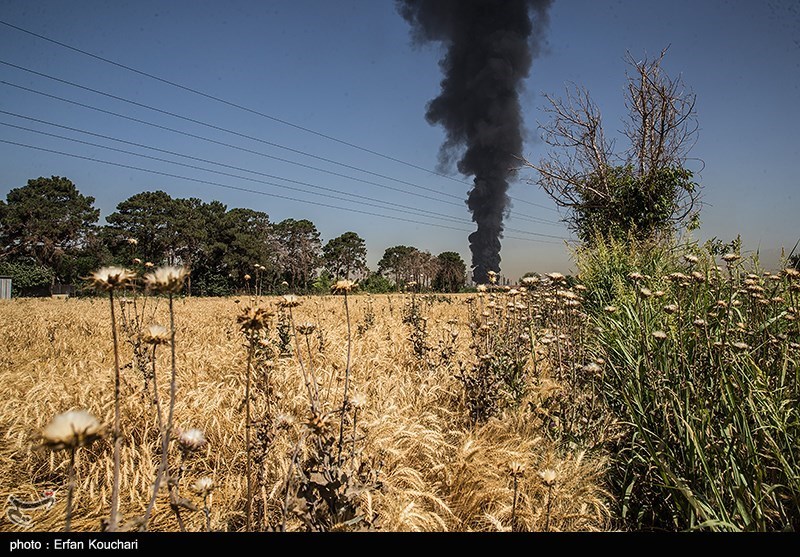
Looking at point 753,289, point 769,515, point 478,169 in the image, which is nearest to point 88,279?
point 769,515

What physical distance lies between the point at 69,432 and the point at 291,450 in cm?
183

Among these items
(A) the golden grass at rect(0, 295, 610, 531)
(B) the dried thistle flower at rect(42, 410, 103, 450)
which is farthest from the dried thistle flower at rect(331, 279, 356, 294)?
(B) the dried thistle flower at rect(42, 410, 103, 450)

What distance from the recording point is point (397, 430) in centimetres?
259

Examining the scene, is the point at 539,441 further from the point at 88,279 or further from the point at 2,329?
the point at 2,329

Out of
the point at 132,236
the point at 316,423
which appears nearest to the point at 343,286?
the point at 316,423

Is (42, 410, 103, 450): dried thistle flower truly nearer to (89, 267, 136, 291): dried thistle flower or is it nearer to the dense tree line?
(89, 267, 136, 291): dried thistle flower

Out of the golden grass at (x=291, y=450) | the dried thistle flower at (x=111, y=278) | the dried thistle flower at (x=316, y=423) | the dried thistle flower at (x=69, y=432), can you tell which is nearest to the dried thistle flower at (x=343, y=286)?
the dried thistle flower at (x=316, y=423)

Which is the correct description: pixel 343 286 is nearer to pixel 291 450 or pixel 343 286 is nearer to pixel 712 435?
pixel 291 450

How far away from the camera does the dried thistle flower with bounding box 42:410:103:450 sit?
2.57 ft

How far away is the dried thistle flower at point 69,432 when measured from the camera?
783mm

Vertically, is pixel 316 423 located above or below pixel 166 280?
below

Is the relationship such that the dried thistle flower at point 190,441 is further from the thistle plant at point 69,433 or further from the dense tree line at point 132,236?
the dense tree line at point 132,236

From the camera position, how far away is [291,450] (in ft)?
8.07

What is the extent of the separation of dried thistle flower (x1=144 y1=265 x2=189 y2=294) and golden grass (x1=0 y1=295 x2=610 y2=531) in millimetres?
1016
